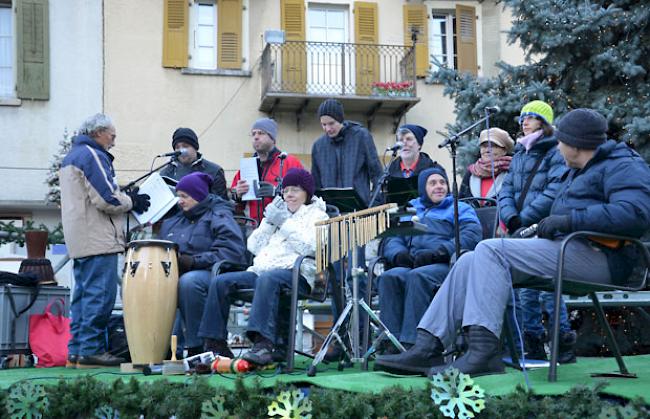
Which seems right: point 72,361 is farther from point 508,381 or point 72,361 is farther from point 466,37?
point 466,37

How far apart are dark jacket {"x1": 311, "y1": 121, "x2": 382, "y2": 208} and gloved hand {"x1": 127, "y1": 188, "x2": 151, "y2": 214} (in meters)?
1.39

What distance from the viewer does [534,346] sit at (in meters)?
6.24

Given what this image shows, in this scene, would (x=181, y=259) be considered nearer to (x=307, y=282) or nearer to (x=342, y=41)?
(x=307, y=282)

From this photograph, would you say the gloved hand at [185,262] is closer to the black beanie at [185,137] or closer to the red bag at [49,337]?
the black beanie at [185,137]

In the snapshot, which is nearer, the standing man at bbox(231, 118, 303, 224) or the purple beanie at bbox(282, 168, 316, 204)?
the purple beanie at bbox(282, 168, 316, 204)

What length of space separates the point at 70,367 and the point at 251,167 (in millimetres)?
2154

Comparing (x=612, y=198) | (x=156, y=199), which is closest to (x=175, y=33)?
(x=156, y=199)

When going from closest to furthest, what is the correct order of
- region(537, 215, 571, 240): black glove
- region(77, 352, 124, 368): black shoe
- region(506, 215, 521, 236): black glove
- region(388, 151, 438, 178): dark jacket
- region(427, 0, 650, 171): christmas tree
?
region(537, 215, 571, 240): black glove < region(506, 215, 521, 236): black glove < region(77, 352, 124, 368): black shoe < region(388, 151, 438, 178): dark jacket < region(427, 0, 650, 171): christmas tree

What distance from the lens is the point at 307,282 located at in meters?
5.98

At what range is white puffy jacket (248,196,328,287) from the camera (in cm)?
603

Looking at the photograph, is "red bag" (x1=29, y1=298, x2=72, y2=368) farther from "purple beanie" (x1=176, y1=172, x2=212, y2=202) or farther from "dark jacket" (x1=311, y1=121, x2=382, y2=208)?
"dark jacket" (x1=311, y1=121, x2=382, y2=208)

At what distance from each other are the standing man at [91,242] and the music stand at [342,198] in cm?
171

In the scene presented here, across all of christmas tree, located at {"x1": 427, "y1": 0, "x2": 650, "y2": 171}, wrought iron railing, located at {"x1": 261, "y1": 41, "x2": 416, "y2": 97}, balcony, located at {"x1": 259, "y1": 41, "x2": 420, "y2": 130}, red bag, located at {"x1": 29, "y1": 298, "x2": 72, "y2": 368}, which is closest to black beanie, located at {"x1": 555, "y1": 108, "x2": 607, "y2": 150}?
red bag, located at {"x1": 29, "y1": 298, "x2": 72, "y2": 368}

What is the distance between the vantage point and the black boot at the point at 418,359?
4.69 m
